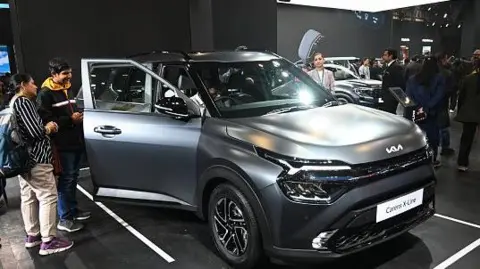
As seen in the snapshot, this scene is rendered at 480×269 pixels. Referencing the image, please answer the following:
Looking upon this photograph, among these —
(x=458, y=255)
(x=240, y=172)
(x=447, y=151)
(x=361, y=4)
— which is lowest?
(x=447, y=151)

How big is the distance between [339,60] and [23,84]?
1122cm

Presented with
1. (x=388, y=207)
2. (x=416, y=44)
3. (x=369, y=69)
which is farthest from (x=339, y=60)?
(x=388, y=207)

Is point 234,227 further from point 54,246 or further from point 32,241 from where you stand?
point 32,241

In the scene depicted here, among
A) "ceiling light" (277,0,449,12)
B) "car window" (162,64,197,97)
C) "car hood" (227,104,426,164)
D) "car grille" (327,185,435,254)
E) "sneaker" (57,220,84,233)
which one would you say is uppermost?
"ceiling light" (277,0,449,12)

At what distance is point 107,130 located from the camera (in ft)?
12.1

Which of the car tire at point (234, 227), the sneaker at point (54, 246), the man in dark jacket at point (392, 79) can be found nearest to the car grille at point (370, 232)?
the car tire at point (234, 227)

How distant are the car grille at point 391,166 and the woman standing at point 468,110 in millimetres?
2744

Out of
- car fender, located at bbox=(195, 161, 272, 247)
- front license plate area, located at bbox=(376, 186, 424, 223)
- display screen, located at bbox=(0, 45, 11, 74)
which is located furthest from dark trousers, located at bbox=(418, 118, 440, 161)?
display screen, located at bbox=(0, 45, 11, 74)

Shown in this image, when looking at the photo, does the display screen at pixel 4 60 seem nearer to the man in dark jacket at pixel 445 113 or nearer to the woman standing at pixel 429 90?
the woman standing at pixel 429 90

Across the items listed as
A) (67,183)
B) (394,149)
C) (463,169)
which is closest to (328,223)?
(394,149)

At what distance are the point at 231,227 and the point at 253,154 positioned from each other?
609 mm

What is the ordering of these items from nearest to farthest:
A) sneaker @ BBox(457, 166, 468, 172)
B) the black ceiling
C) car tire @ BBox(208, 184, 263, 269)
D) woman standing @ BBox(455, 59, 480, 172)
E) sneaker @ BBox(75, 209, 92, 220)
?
car tire @ BBox(208, 184, 263, 269), sneaker @ BBox(75, 209, 92, 220), woman standing @ BBox(455, 59, 480, 172), sneaker @ BBox(457, 166, 468, 172), the black ceiling

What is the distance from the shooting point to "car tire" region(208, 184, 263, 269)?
276 cm

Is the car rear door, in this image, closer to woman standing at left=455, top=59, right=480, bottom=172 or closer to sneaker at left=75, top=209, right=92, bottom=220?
sneaker at left=75, top=209, right=92, bottom=220
